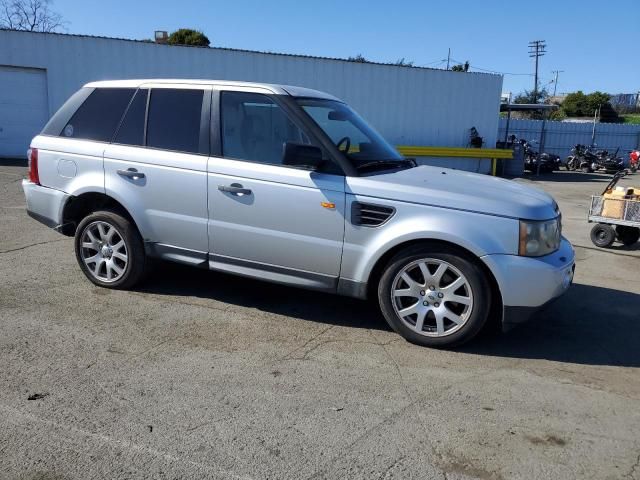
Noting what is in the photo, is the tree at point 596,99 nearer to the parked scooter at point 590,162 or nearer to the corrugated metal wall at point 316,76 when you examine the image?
the parked scooter at point 590,162

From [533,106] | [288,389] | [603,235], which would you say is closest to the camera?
[288,389]

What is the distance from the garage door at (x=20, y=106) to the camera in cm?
1731

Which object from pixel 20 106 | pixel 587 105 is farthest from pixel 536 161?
pixel 587 105

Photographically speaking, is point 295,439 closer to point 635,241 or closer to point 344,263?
point 344,263

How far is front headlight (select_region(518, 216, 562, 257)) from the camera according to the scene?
398 centimetres

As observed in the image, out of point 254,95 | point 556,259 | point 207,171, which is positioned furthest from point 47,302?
point 556,259

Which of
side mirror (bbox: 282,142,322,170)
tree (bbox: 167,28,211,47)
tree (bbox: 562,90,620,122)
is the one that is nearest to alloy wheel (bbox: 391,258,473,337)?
side mirror (bbox: 282,142,322,170)

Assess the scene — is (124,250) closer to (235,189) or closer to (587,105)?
(235,189)

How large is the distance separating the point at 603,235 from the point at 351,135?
5490 mm

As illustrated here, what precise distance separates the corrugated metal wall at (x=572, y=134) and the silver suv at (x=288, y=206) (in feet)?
85.7

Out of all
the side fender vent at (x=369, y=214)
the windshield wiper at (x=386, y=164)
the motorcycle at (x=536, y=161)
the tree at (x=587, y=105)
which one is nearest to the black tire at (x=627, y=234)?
the windshield wiper at (x=386, y=164)

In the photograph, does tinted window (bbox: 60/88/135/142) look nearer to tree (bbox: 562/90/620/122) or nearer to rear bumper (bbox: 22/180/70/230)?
rear bumper (bbox: 22/180/70/230)

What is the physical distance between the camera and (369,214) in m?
4.27

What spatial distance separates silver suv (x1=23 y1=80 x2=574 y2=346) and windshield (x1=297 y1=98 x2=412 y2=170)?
0.07 feet
